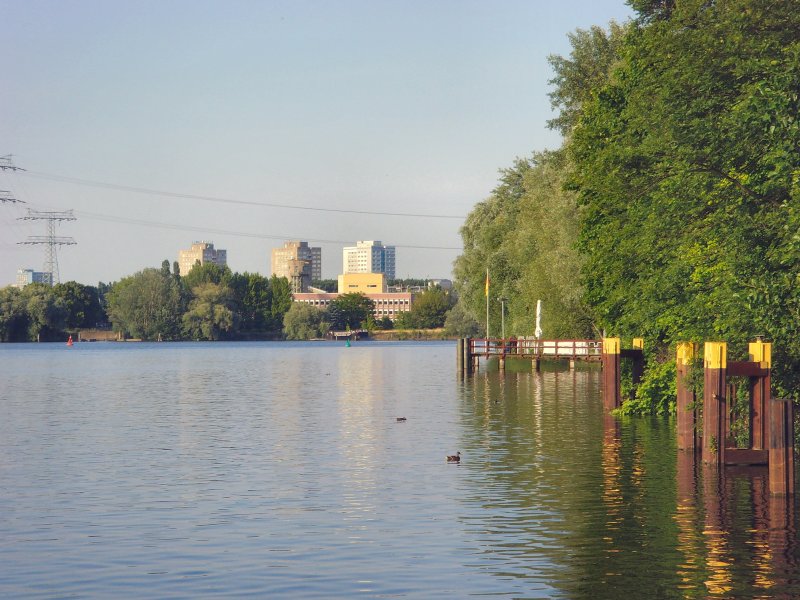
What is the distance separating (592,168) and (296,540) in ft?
94.8

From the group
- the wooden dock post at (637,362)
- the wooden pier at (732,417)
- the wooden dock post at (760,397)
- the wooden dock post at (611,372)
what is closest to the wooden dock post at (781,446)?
the wooden pier at (732,417)

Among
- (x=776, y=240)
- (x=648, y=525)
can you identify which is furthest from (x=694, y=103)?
(x=648, y=525)

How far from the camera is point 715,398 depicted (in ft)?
88.5

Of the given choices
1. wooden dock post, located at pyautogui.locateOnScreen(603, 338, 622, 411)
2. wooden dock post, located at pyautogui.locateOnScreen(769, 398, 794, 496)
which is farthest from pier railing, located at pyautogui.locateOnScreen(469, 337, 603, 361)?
wooden dock post, located at pyautogui.locateOnScreen(769, 398, 794, 496)

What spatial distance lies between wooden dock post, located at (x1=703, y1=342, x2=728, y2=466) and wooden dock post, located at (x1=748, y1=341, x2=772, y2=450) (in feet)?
2.29

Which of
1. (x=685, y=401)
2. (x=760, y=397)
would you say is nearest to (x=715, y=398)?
(x=760, y=397)

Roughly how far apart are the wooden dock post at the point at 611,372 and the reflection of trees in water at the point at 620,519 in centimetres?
445

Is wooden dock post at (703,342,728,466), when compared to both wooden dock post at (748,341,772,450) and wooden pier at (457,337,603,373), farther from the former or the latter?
wooden pier at (457,337,603,373)

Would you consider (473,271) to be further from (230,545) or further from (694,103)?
(230,545)

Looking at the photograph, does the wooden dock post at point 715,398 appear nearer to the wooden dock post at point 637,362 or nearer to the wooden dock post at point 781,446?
the wooden dock post at point 781,446

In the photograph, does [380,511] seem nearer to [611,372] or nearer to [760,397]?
[760,397]

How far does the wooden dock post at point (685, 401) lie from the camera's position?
101 ft

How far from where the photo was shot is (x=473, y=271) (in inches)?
4023

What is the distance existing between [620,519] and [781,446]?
3.49 meters
